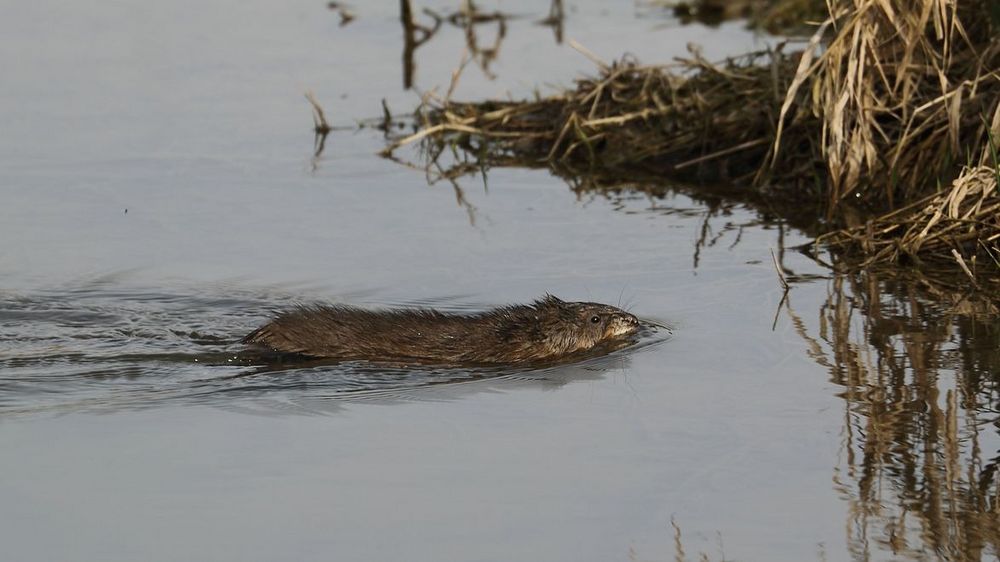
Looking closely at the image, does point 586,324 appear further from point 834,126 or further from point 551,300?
point 834,126

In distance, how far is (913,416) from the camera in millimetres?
7395

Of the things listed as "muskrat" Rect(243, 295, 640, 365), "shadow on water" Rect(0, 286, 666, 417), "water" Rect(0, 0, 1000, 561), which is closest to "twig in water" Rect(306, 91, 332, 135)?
"water" Rect(0, 0, 1000, 561)

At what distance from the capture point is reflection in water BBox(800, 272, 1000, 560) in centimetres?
612

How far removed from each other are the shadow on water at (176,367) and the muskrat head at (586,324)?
0.32 feet

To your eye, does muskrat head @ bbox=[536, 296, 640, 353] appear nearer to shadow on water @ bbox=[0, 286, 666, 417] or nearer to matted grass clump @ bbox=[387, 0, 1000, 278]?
shadow on water @ bbox=[0, 286, 666, 417]

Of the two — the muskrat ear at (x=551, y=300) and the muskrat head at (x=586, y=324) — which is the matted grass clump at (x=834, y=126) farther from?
the muskrat ear at (x=551, y=300)

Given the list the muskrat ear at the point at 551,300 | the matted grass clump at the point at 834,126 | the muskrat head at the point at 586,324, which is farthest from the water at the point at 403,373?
the matted grass clump at the point at 834,126

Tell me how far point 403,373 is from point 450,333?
14.2 inches

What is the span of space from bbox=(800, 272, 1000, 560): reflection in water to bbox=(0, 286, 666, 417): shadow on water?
1075 mm

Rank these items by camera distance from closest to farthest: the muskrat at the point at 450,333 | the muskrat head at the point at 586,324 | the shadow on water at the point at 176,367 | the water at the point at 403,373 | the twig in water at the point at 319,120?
the water at the point at 403,373
the shadow on water at the point at 176,367
the muskrat at the point at 450,333
the muskrat head at the point at 586,324
the twig in water at the point at 319,120

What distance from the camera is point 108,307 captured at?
29.8 feet

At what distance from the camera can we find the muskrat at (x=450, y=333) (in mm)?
8398

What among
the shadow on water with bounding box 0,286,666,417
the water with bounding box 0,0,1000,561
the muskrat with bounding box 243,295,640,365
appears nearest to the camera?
the water with bounding box 0,0,1000,561

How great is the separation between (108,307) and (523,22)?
8.95m
